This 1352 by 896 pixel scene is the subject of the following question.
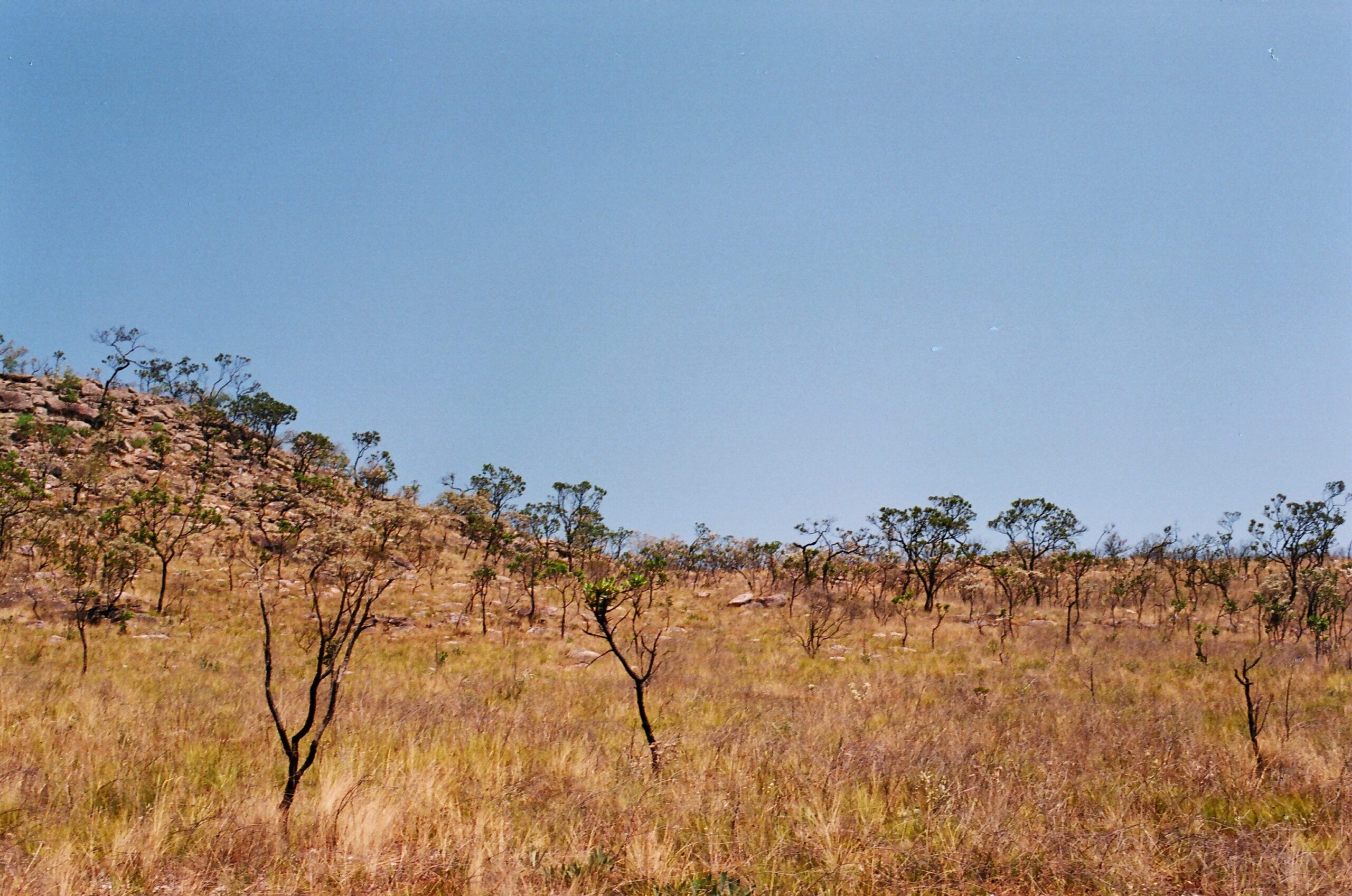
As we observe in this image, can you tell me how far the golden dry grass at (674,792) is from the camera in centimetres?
458

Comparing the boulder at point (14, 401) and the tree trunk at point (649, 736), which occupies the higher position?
the boulder at point (14, 401)

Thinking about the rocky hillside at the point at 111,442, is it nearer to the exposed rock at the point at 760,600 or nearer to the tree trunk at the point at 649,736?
the exposed rock at the point at 760,600

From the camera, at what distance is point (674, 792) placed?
616 centimetres

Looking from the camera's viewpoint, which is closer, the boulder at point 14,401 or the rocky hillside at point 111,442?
the rocky hillside at point 111,442

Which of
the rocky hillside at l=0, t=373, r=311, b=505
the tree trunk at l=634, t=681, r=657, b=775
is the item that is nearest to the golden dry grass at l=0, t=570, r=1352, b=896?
the tree trunk at l=634, t=681, r=657, b=775

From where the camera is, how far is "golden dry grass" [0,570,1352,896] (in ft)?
15.0

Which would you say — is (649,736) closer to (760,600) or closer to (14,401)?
(760,600)

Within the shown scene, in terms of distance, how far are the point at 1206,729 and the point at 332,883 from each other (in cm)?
1250

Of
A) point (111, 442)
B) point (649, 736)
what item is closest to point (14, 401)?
point (111, 442)

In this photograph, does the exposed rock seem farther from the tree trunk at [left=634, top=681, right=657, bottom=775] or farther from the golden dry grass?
the tree trunk at [left=634, top=681, right=657, bottom=775]

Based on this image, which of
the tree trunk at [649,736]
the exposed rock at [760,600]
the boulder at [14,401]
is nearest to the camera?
the tree trunk at [649,736]

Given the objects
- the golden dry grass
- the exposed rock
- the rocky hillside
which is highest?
the rocky hillside

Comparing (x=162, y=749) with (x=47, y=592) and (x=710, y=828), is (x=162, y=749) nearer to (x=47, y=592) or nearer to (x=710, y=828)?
(x=710, y=828)

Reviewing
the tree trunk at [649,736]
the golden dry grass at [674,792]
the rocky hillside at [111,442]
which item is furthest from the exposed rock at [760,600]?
the rocky hillside at [111,442]
